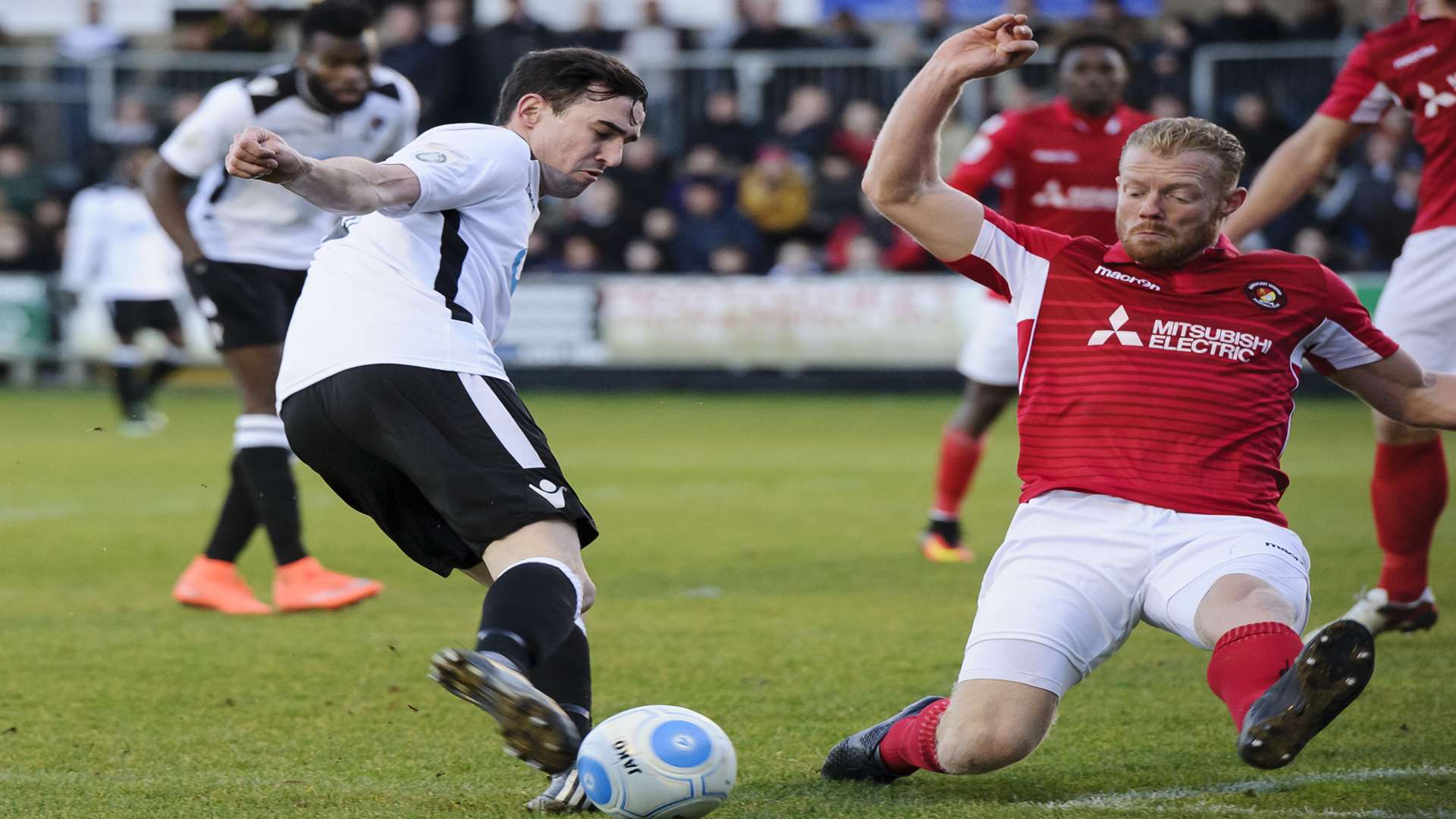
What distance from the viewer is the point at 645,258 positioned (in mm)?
17609

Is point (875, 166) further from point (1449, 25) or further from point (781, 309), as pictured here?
point (781, 309)

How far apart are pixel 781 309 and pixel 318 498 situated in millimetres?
7986

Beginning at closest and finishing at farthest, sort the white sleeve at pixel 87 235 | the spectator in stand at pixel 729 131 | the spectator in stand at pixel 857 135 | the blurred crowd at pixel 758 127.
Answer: the white sleeve at pixel 87 235 → the blurred crowd at pixel 758 127 → the spectator in stand at pixel 857 135 → the spectator in stand at pixel 729 131

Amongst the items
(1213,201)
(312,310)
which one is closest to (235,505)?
(312,310)

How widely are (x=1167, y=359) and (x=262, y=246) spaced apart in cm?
382

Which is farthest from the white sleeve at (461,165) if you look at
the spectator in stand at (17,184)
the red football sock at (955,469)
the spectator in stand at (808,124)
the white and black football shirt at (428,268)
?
the spectator in stand at (17,184)

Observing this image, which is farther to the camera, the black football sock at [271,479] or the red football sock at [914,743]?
the black football sock at [271,479]

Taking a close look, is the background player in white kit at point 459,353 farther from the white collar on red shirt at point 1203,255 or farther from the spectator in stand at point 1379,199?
the spectator in stand at point 1379,199

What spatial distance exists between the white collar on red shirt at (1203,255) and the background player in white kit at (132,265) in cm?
1206

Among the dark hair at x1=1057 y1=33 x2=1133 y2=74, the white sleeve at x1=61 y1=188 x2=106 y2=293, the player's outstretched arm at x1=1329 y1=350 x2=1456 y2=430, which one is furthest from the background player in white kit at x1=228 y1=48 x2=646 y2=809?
the white sleeve at x1=61 y1=188 x2=106 y2=293

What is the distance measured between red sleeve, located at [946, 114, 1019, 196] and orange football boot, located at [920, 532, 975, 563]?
1572mm

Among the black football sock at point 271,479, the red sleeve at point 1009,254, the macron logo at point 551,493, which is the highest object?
the red sleeve at point 1009,254

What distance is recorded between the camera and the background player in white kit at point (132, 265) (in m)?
15.1

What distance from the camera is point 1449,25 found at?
17.8 feet
